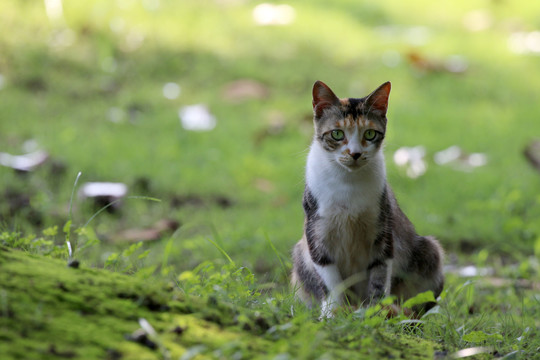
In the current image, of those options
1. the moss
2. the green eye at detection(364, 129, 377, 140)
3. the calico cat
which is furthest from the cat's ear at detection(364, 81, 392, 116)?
the moss

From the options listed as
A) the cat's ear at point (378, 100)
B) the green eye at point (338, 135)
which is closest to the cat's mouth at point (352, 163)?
the green eye at point (338, 135)

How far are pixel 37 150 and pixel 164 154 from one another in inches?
45.3

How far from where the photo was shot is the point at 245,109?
7.44 metres

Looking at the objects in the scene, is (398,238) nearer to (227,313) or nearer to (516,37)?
(227,313)

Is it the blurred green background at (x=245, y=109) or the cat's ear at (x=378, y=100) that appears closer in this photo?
the cat's ear at (x=378, y=100)

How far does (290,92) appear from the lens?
771 cm

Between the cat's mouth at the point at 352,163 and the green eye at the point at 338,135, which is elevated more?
the green eye at the point at 338,135

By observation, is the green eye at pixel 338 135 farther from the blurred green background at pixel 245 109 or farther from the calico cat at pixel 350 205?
the blurred green background at pixel 245 109

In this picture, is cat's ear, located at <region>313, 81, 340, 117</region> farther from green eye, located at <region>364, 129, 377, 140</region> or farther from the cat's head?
green eye, located at <region>364, 129, 377, 140</region>

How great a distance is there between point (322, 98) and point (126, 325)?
5.78 ft

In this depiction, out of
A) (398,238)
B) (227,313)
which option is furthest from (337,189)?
(227,313)

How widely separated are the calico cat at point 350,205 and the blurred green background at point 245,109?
22.4 inches

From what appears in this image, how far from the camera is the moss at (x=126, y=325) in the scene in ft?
5.65

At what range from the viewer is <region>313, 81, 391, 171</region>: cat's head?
3.11 m
